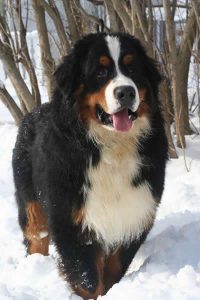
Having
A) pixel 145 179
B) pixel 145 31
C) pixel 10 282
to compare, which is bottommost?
pixel 10 282

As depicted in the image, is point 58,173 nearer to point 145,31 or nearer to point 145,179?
point 145,179

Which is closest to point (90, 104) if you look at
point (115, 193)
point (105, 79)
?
point (105, 79)

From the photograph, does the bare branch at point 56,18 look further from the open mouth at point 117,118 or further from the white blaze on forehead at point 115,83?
the open mouth at point 117,118

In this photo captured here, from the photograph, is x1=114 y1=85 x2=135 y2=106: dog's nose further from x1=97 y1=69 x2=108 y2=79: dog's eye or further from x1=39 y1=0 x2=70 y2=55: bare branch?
x1=39 y1=0 x2=70 y2=55: bare branch

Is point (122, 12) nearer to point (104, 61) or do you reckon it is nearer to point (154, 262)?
point (104, 61)

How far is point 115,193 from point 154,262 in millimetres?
491

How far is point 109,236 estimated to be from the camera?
3.28 metres

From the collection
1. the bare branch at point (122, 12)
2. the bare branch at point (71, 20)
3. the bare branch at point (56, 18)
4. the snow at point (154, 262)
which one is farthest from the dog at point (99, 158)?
the bare branch at point (71, 20)

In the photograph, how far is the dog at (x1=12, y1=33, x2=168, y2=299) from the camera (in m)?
3.05

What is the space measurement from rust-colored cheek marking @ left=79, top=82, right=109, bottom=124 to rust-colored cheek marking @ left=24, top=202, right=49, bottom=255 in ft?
3.63

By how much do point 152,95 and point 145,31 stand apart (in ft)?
7.10

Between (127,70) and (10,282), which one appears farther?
(10,282)

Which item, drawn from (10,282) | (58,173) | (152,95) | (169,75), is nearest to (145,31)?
(169,75)

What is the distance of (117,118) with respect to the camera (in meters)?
3.01
